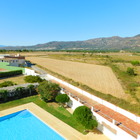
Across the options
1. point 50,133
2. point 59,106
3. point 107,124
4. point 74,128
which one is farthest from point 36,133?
point 107,124

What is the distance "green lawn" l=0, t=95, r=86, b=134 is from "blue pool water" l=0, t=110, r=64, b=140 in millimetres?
1958

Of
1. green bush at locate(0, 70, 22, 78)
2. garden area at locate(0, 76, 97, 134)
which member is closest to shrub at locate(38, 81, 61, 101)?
garden area at locate(0, 76, 97, 134)

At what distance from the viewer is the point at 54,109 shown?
15.9 metres

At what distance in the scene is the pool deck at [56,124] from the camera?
1110cm

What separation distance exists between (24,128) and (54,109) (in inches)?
165

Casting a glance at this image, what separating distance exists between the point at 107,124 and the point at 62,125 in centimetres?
436

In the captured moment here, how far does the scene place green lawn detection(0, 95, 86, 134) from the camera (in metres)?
13.1

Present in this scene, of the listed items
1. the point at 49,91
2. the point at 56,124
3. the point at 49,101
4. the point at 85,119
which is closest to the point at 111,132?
the point at 85,119

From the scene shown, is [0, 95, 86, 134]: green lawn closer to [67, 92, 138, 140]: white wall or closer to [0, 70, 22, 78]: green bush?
[67, 92, 138, 140]: white wall

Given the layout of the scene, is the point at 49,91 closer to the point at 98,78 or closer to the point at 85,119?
the point at 85,119

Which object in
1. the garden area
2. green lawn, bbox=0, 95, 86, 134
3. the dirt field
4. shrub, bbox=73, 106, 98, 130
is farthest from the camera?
the dirt field

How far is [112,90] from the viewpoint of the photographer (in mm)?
23000

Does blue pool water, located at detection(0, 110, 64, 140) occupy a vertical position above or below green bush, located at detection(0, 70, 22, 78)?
below

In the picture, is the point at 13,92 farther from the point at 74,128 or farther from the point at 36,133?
the point at 74,128
